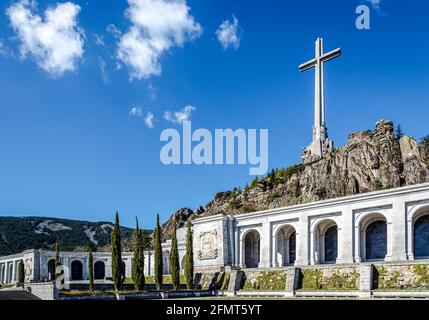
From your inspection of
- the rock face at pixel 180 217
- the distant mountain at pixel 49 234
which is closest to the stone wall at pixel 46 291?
the rock face at pixel 180 217

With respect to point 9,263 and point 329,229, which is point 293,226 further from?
point 9,263

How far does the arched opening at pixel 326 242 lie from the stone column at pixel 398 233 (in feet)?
21.6

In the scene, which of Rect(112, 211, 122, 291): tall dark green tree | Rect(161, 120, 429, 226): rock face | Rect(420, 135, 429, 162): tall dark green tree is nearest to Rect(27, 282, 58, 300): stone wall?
Rect(112, 211, 122, 291): tall dark green tree

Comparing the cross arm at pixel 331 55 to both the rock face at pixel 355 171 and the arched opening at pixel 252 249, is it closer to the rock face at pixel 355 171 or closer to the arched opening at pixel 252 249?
the rock face at pixel 355 171

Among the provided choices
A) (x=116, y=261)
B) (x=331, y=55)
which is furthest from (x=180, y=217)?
(x=116, y=261)

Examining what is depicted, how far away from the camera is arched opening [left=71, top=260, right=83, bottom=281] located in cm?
7572

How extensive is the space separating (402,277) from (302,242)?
39.3ft

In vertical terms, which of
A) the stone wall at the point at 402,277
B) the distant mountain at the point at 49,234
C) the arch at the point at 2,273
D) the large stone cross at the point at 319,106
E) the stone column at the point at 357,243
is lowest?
the arch at the point at 2,273

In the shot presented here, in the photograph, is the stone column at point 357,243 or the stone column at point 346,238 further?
the stone column at point 346,238

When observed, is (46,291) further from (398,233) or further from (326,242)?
(398,233)

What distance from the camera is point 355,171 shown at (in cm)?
6356

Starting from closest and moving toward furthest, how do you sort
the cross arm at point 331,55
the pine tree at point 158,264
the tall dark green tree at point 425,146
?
the pine tree at point 158,264 < the tall dark green tree at point 425,146 < the cross arm at point 331,55

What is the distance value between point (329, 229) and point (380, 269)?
10260mm

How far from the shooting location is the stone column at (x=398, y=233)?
35562 mm
